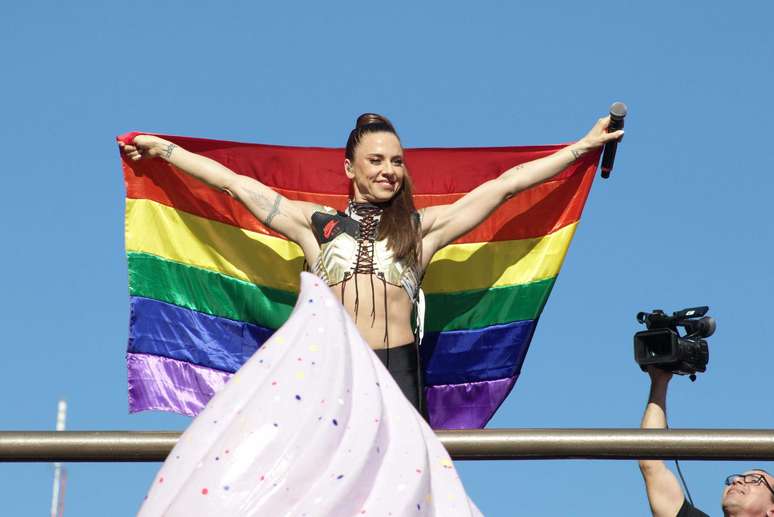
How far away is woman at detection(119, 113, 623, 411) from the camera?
4.56 m

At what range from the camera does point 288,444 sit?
138cm

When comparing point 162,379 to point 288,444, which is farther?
point 162,379

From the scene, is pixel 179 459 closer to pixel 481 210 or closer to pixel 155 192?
pixel 481 210

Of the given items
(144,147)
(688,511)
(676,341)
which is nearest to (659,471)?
(688,511)

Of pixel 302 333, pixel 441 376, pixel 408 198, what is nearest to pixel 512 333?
pixel 441 376

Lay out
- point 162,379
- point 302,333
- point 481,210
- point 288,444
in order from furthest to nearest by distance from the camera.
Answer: point 162,379 → point 481,210 → point 302,333 → point 288,444

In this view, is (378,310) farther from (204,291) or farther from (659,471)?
(204,291)

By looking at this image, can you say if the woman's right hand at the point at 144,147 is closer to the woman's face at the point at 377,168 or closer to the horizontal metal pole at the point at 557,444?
the woman's face at the point at 377,168

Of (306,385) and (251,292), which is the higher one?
(251,292)

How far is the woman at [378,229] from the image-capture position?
4.56m

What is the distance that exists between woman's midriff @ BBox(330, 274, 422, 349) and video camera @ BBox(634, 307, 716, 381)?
80 cm

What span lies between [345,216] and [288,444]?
351 centimetres

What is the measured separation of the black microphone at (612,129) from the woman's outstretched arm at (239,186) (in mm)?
1378

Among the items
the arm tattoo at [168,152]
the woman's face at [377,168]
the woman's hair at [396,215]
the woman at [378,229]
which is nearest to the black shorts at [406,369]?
the woman at [378,229]
